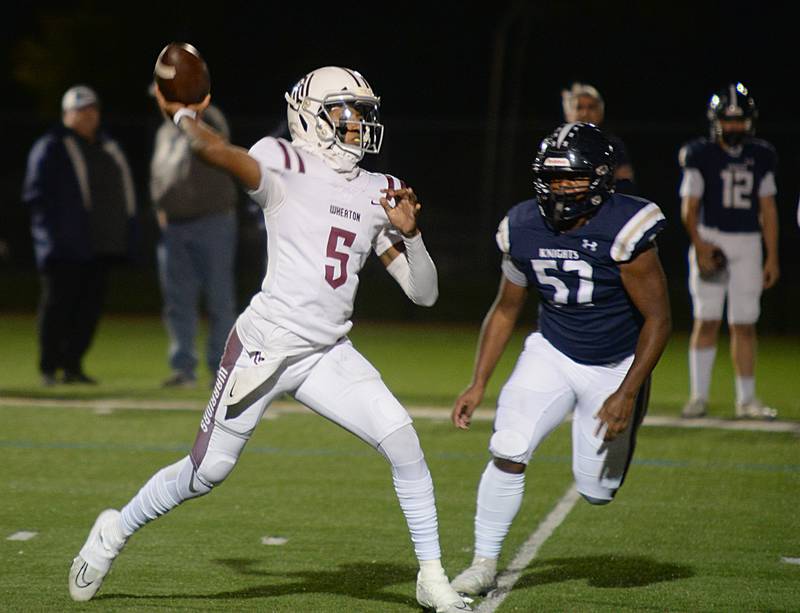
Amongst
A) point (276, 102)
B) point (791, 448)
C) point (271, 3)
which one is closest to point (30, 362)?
point (791, 448)

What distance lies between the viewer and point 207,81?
4172mm

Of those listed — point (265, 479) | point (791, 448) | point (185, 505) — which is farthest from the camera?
point (791, 448)

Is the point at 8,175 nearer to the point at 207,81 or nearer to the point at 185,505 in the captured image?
the point at 185,505

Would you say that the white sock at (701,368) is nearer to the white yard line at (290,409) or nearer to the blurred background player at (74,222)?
the white yard line at (290,409)

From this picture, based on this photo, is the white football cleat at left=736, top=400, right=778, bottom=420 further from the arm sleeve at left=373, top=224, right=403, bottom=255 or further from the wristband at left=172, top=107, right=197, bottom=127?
the wristband at left=172, top=107, right=197, bottom=127

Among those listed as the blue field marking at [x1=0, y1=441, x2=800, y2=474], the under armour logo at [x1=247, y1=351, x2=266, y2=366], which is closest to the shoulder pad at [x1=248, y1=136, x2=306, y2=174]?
the under armour logo at [x1=247, y1=351, x2=266, y2=366]

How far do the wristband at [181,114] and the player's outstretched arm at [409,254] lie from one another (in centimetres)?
64

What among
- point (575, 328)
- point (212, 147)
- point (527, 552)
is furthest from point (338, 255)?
point (527, 552)

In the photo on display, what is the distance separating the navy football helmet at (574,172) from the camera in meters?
4.47

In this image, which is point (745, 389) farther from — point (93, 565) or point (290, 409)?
point (93, 565)

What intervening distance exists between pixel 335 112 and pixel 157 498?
4.48ft

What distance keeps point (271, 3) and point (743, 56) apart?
37.5 ft

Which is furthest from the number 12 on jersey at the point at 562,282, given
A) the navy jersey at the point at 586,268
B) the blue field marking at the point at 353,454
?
the blue field marking at the point at 353,454

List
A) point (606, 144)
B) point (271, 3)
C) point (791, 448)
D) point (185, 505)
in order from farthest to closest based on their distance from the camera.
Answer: point (271, 3), point (791, 448), point (185, 505), point (606, 144)
